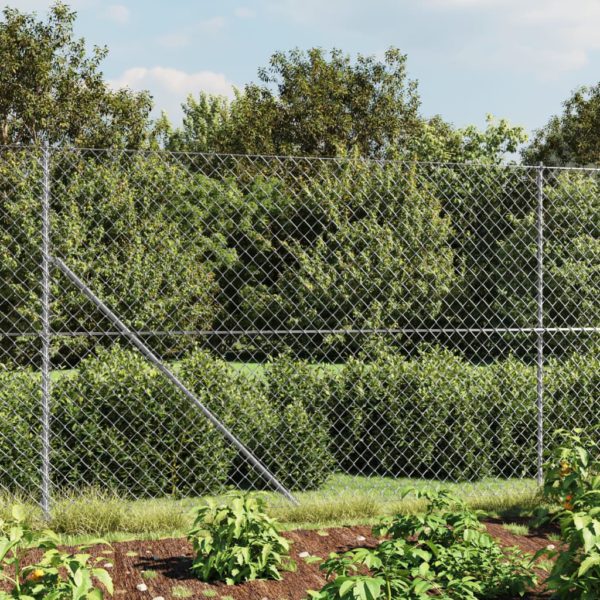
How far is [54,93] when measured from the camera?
20031 mm

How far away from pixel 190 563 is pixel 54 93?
715 inches

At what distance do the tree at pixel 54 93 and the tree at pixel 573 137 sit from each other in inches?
518

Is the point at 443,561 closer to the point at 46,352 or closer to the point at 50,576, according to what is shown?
the point at 50,576

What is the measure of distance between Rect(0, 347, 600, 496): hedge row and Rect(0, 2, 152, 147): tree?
14990 millimetres

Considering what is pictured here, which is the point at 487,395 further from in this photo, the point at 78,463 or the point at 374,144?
the point at 374,144

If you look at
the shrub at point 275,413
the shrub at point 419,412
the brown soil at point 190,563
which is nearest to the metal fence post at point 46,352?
the brown soil at point 190,563

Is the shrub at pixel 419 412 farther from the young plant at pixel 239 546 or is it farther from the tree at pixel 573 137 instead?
the tree at pixel 573 137

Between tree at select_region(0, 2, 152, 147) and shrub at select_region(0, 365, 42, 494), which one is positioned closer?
shrub at select_region(0, 365, 42, 494)

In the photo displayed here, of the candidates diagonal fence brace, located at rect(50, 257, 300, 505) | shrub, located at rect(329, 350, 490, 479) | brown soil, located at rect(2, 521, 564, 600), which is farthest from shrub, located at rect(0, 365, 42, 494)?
shrub, located at rect(329, 350, 490, 479)

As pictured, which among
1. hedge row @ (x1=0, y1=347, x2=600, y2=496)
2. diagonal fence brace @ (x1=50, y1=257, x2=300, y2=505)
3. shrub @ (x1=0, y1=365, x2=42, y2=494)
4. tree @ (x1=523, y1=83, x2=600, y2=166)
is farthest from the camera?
tree @ (x1=523, y1=83, x2=600, y2=166)

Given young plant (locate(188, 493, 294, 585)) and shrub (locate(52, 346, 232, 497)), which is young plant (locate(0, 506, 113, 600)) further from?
shrub (locate(52, 346, 232, 497))

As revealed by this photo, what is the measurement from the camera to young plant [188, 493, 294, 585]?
372cm

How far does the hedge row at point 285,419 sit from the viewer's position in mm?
5738

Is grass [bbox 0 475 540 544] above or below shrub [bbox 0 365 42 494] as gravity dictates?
below
